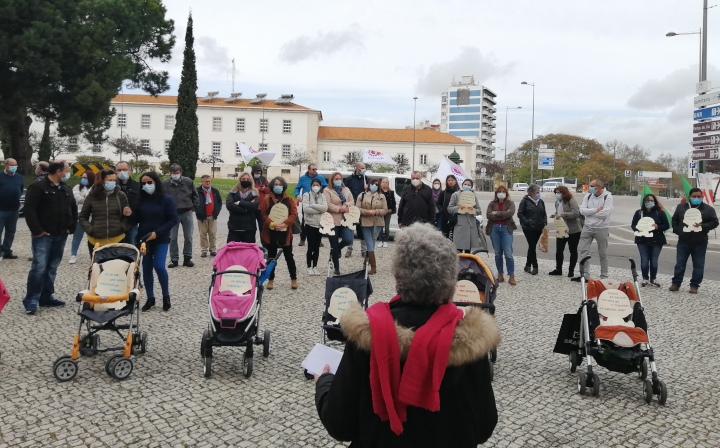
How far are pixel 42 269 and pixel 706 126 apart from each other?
19360mm

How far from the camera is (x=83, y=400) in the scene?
15.7 ft

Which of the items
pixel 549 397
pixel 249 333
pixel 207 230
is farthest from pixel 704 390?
pixel 207 230

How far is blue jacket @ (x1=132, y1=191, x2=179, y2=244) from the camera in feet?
26.0

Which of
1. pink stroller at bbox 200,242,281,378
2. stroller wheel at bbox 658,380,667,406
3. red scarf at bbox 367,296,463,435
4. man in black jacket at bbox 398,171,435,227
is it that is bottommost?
stroller wheel at bbox 658,380,667,406

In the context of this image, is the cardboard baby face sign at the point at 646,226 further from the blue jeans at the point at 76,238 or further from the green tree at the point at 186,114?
the green tree at the point at 186,114

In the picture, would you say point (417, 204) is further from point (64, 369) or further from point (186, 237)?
point (64, 369)

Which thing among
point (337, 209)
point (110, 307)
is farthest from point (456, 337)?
point (337, 209)

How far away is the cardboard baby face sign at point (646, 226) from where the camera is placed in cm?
1049

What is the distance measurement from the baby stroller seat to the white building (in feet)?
509

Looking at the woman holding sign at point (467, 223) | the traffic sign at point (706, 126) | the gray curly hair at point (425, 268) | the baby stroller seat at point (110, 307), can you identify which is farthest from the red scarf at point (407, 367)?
the traffic sign at point (706, 126)

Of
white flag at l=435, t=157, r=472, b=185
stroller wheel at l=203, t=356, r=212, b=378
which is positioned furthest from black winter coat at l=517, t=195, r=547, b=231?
stroller wheel at l=203, t=356, r=212, b=378

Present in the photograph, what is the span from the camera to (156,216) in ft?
26.1

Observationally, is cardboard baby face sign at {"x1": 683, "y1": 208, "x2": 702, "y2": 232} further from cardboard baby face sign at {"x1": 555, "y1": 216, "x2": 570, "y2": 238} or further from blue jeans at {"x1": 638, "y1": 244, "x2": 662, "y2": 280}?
cardboard baby face sign at {"x1": 555, "y1": 216, "x2": 570, "y2": 238}

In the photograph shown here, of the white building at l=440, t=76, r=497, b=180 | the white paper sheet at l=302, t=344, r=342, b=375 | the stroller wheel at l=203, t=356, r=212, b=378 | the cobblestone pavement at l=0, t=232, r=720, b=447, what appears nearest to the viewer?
the white paper sheet at l=302, t=344, r=342, b=375
